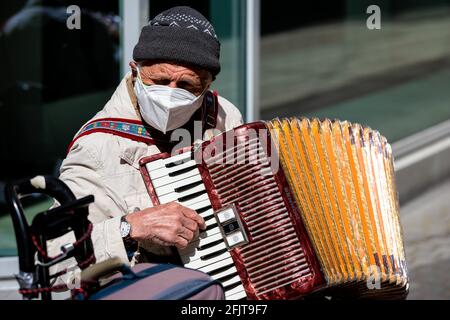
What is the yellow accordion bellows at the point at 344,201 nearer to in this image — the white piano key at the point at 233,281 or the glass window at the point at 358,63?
the white piano key at the point at 233,281

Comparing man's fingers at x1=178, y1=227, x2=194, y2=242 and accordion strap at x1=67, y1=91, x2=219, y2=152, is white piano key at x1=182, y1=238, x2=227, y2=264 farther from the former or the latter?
accordion strap at x1=67, y1=91, x2=219, y2=152

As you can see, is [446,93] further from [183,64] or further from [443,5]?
[183,64]

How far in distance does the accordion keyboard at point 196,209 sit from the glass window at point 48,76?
7.70 ft

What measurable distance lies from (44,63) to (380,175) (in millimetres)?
2865

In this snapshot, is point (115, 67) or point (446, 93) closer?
point (115, 67)

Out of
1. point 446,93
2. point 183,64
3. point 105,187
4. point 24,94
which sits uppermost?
point 183,64

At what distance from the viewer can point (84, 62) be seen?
5039 mm

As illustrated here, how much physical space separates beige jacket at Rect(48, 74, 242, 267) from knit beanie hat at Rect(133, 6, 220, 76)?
22 cm

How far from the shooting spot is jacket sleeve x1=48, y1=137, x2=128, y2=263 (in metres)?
2.43

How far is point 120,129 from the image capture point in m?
2.62

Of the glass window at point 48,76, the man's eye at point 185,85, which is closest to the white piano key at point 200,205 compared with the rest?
the man's eye at point 185,85

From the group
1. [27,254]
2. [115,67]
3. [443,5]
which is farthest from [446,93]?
[27,254]

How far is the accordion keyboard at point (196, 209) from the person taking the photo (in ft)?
8.38

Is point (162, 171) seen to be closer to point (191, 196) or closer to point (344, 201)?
point (191, 196)
